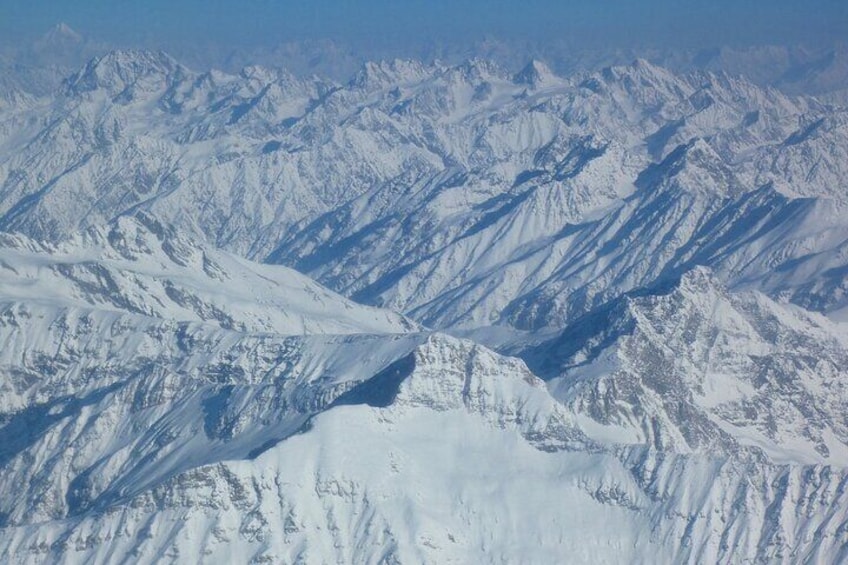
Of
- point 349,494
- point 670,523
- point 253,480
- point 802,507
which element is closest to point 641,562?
point 670,523

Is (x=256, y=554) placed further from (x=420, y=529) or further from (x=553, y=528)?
(x=553, y=528)

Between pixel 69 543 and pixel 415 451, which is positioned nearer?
pixel 69 543

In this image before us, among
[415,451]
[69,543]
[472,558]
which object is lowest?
[69,543]

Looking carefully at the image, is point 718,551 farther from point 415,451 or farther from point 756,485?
point 415,451

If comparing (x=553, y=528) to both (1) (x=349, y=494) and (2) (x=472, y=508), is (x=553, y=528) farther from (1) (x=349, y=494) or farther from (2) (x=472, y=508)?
(1) (x=349, y=494)

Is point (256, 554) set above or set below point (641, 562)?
below

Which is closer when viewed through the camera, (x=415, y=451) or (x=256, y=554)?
(x=256, y=554)

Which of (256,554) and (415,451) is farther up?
(415,451)

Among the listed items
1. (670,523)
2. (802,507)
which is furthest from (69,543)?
(802,507)
